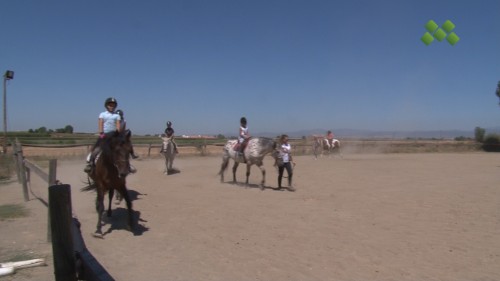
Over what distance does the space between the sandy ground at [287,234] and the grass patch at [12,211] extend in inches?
9.6

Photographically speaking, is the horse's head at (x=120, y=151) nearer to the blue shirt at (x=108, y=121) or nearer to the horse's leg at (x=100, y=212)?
the horse's leg at (x=100, y=212)

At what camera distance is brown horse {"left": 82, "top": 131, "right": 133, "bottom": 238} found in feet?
22.5

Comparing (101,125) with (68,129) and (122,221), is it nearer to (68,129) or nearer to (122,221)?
(122,221)

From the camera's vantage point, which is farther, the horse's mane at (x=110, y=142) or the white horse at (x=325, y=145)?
the white horse at (x=325, y=145)

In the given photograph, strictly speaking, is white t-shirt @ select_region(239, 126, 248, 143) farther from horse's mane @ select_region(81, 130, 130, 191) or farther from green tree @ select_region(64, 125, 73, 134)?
green tree @ select_region(64, 125, 73, 134)

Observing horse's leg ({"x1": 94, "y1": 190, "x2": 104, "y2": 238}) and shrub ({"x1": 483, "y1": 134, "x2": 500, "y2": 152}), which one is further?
shrub ({"x1": 483, "y1": 134, "x2": 500, "y2": 152})

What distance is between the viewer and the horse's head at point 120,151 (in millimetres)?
6820

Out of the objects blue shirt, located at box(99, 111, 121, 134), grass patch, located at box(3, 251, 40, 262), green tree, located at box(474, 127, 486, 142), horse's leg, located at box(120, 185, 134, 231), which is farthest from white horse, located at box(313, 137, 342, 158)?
green tree, located at box(474, 127, 486, 142)

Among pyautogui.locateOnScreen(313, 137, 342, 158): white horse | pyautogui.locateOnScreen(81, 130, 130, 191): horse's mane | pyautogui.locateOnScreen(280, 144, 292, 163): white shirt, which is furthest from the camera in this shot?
pyautogui.locateOnScreen(313, 137, 342, 158): white horse

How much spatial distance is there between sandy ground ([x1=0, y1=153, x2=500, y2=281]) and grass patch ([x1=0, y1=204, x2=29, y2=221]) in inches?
9.6

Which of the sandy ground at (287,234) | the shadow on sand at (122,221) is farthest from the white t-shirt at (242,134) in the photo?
the shadow on sand at (122,221)

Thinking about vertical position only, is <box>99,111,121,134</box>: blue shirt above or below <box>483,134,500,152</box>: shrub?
above

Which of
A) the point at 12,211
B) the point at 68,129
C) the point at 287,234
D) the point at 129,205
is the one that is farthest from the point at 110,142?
the point at 68,129

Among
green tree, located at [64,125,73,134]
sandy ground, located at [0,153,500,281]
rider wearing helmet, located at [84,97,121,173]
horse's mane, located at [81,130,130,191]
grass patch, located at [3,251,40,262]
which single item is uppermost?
green tree, located at [64,125,73,134]
